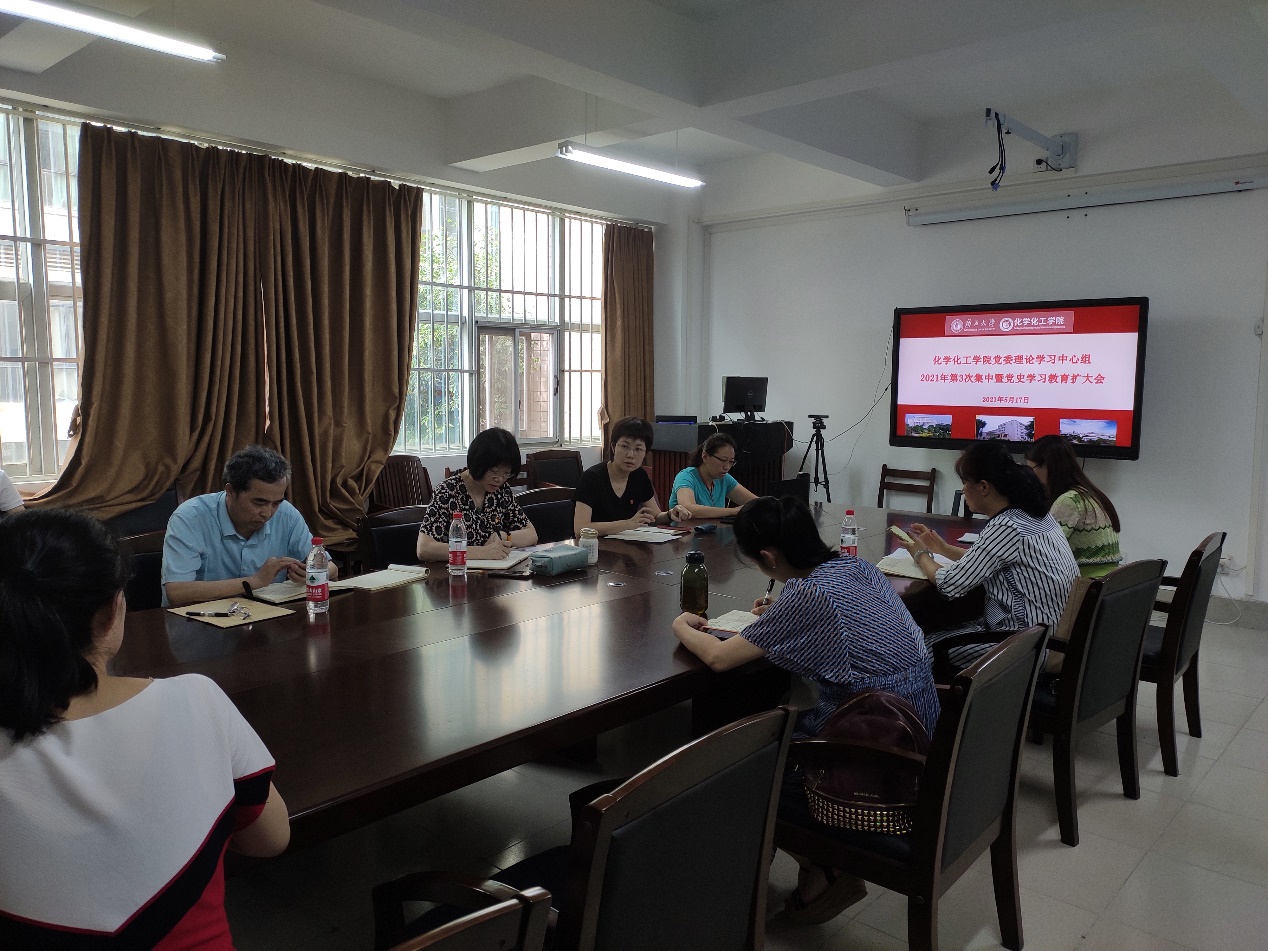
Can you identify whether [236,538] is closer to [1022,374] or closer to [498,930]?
[498,930]

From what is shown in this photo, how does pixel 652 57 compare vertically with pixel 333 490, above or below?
above

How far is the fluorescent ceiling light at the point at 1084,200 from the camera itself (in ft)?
17.2

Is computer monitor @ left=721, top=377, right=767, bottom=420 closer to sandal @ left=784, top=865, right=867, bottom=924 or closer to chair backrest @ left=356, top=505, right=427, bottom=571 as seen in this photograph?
chair backrest @ left=356, top=505, right=427, bottom=571

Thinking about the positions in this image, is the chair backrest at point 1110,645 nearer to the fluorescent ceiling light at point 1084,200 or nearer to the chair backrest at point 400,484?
the fluorescent ceiling light at point 1084,200

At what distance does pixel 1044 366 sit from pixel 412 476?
4287 millimetres

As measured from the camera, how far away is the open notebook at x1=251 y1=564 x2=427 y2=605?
2600 millimetres

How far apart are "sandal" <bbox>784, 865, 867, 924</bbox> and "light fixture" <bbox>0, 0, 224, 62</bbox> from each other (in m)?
3.83

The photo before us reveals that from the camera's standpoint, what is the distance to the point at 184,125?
4840mm

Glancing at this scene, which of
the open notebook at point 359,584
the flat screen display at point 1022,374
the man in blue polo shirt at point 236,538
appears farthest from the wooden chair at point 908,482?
the man in blue polo shirt at point 236,538

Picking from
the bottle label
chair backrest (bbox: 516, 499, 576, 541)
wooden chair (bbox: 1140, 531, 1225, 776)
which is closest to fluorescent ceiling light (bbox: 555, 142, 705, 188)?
chair backrest (bbox: 516, 499, 576, 541)

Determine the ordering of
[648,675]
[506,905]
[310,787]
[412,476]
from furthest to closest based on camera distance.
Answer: [412,476]
[648,675]
[310,787]
[506,905]

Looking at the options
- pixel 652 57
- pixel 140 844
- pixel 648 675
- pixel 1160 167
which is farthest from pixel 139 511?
pixel 1160 167

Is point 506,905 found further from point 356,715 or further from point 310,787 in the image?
point 356,715

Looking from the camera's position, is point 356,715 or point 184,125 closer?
point 356,715
